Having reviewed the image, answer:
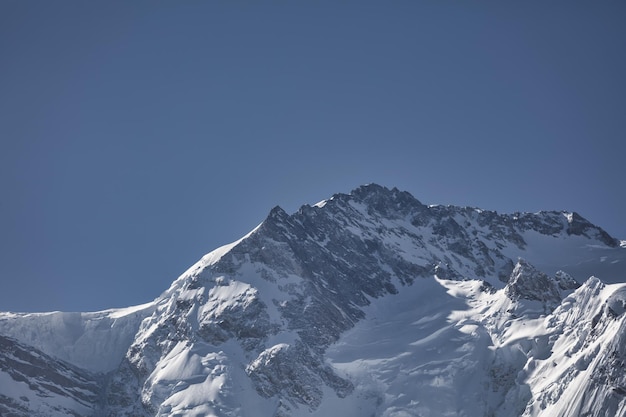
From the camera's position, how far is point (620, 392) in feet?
651

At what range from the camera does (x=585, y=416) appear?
19962 centimetres

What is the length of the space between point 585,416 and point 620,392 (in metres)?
8.49
